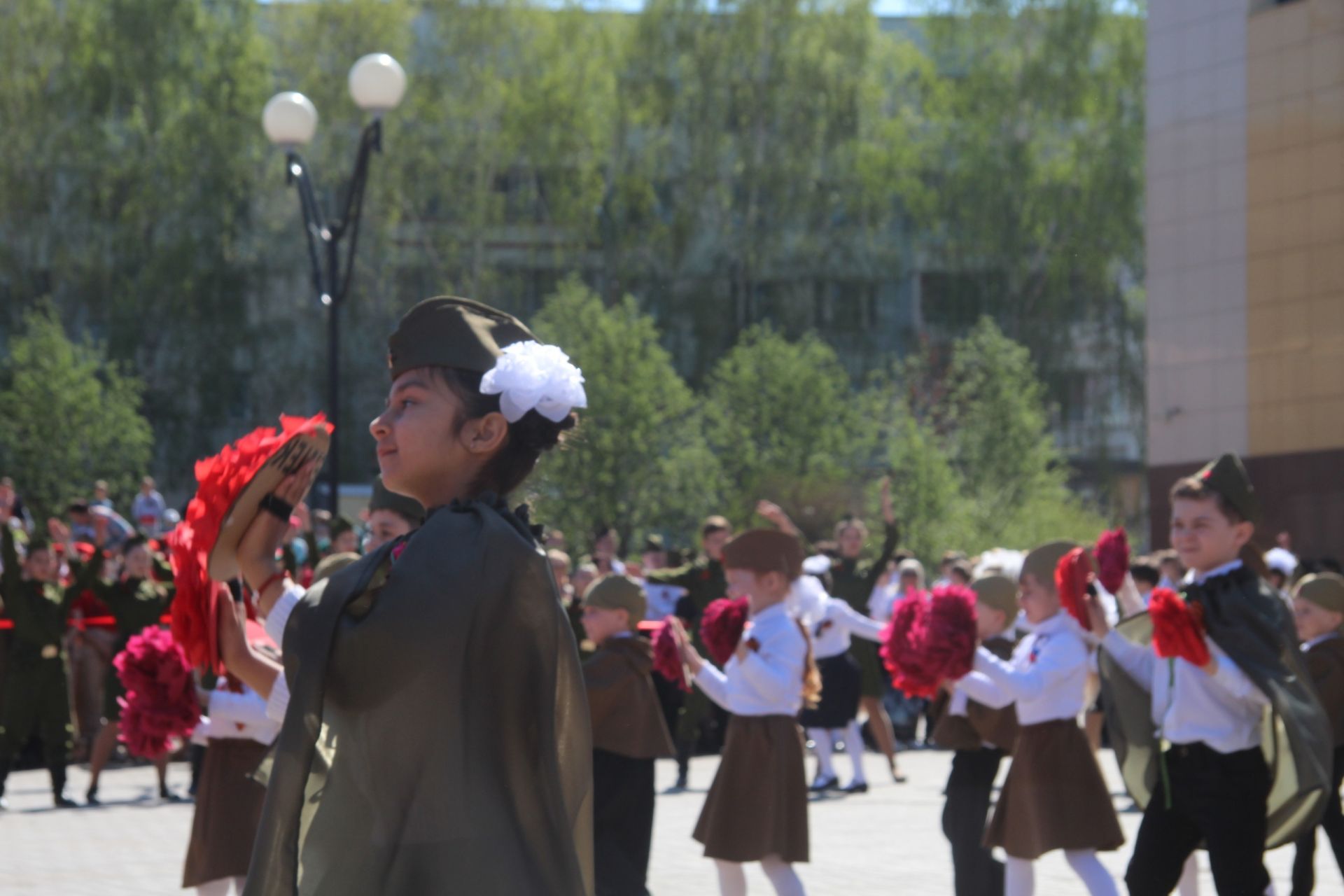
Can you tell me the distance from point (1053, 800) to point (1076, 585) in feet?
2.96

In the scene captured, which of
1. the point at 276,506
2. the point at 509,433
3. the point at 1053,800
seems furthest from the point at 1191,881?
the point at 509,433

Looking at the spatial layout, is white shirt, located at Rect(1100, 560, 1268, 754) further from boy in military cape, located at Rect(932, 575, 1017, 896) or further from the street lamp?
the street lamp

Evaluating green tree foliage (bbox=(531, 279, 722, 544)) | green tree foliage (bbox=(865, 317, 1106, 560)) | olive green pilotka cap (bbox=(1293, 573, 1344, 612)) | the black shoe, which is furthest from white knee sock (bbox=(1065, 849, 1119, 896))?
green tree foliage (bbox=(865, 317, 1106, 560))

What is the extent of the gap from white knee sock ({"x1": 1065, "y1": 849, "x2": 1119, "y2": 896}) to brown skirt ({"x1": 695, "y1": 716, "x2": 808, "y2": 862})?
1158mm

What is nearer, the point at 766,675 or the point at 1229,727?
the point at 1229,727

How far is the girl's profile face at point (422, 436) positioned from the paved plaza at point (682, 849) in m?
6.54

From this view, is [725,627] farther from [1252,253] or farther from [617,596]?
[1252,253]

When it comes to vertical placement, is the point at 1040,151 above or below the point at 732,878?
above

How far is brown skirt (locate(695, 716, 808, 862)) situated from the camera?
826cm

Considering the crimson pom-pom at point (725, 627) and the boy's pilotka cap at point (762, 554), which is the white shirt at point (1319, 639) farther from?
the crimson pom-pom at point (725, 627)

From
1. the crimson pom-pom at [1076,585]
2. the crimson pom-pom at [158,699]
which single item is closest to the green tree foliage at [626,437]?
the crimson pom-pom at [1076,585]

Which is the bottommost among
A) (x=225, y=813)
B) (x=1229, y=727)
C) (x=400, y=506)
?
(x=225, y=813)

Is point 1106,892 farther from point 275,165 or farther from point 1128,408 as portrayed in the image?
point 1128,408

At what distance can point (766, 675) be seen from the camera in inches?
336
